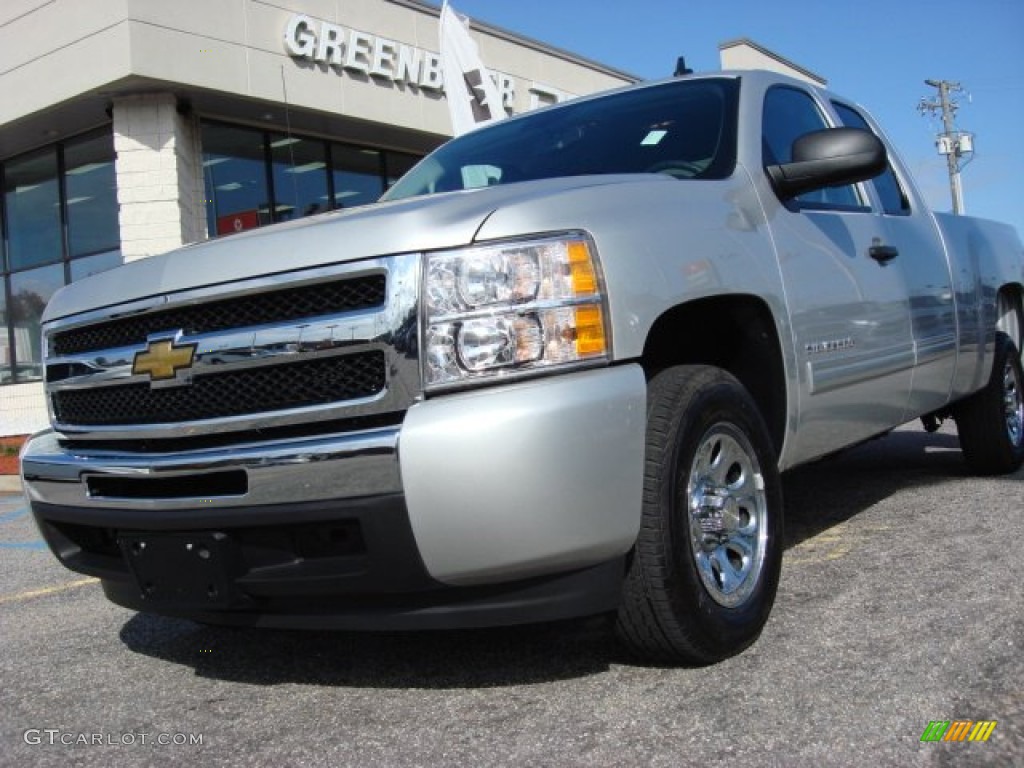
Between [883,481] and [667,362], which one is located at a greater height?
[667,362]

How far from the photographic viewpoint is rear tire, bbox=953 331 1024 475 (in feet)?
17.4

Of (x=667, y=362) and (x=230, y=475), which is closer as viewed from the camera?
(x=230, y=475)

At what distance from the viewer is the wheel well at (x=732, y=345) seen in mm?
2822

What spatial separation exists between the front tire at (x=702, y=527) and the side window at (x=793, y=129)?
114cm

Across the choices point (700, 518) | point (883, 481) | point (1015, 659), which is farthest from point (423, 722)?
point (883, 481)

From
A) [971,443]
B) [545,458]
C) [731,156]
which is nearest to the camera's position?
[545,458]

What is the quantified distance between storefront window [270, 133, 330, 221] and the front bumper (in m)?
12.0

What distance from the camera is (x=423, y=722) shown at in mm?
2461

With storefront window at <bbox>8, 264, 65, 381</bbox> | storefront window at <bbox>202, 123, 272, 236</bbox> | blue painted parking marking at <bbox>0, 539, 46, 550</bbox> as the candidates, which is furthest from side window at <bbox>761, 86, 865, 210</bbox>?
storefront window at <bbox>8, 264, 65, 381</bbox>

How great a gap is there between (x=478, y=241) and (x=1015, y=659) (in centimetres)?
177

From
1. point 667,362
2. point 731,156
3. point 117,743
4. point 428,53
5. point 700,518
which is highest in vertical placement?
point 428,53

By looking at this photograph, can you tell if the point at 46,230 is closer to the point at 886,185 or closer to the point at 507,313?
the point at 886,185

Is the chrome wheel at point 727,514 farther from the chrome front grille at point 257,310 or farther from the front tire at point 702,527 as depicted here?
the chrome front grille at point 257,310

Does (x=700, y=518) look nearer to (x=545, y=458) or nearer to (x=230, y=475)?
(x=545, y=458)
